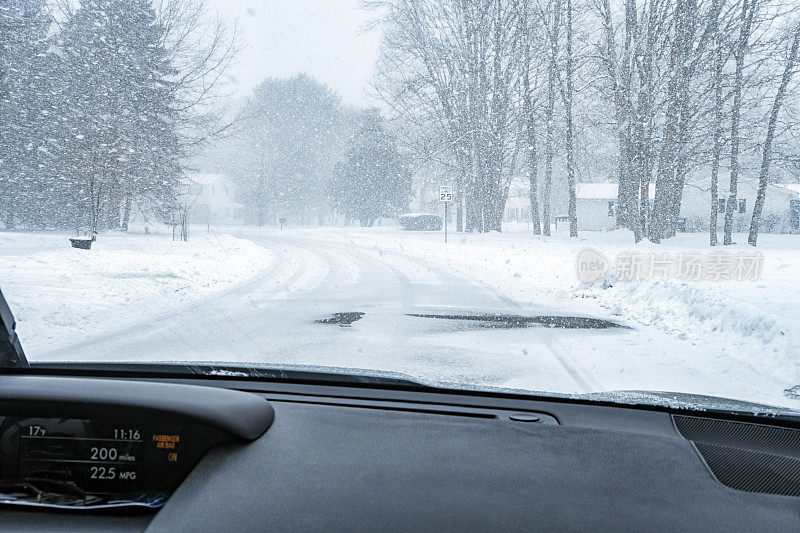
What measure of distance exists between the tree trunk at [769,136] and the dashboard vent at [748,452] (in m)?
13.8

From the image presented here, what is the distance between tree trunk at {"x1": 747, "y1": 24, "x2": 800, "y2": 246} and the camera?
45.8 ft

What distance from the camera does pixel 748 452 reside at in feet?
7.01

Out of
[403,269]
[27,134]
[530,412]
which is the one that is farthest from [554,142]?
[530,412]

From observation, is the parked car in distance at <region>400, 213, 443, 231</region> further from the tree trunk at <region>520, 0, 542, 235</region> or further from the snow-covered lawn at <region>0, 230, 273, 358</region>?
the snow-covered lawn at <region>0, 230, 273, 358</region>

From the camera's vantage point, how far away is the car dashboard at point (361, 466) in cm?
166

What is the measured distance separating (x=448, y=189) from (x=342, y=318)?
62.5 feet

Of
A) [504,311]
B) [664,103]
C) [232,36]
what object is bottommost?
[504,311]

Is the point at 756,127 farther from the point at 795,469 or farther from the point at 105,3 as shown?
the point at 795,469

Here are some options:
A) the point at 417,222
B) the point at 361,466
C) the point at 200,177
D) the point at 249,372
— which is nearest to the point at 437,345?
the point at 249,372

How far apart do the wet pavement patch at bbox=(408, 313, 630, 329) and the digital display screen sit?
241 inches

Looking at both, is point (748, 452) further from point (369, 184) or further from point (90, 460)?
point (369, 184)

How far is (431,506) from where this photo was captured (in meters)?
1.67

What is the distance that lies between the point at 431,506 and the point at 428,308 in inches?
314

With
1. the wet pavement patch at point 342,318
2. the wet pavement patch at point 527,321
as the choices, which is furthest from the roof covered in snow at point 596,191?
the wet pavement patch at point 342,318
